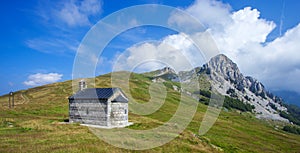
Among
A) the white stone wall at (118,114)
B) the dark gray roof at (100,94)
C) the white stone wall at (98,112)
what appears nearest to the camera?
the white stone wall at (98,112)

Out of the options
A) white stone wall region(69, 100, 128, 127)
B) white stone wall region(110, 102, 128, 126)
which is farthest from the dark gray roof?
white stone wall region(110, 102, 128, 126)

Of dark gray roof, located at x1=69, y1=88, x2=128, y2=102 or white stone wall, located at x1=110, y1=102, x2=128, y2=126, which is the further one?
dark gray roof, located at x1=69, y1=88, x2=128, y2=102

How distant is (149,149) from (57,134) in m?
12.2

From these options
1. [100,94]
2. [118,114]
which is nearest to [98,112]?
[100,94]

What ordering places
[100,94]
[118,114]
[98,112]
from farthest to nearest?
[100,94], [118,114], [98,112]

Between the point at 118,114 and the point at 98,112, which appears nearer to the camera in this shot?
the point at 98,112

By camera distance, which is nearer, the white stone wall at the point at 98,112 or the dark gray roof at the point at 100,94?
the white stone wall at the point at 98,112

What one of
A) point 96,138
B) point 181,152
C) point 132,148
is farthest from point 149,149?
point 96,138

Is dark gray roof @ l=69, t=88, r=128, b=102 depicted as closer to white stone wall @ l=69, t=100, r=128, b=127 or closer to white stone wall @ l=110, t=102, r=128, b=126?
white stone wall @ l=69, t=100, r=128, b=127

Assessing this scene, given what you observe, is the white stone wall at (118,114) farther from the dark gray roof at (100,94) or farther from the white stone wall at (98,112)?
the dark gray roof at (100,94)

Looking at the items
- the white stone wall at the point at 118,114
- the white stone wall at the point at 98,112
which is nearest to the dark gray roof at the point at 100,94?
the white stone wall at the point at 98,112

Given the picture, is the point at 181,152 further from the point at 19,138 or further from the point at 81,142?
the point at 19,138

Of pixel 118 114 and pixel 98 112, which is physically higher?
pixel 98 112

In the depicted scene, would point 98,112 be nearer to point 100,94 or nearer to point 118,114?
point 100,94
